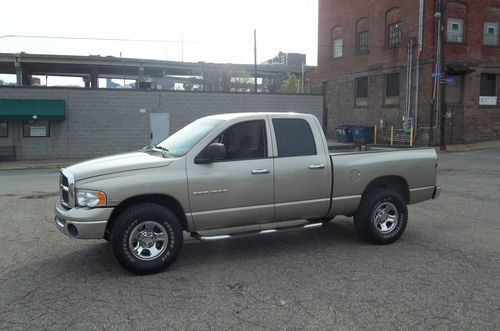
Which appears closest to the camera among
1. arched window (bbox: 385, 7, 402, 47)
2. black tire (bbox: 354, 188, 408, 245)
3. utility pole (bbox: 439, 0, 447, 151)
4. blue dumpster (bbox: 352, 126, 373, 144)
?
black tire (bbox: 354, 188, 408, 245)

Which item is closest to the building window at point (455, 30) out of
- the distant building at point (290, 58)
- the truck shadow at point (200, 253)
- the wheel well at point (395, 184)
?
the wheel well at point (395, 184)

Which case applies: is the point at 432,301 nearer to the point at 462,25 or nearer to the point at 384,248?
the point at 384,248

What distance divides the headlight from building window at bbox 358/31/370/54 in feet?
107

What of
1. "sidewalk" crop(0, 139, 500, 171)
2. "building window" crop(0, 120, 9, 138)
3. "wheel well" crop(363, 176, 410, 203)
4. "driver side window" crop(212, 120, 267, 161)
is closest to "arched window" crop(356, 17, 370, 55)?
"sidewalk" crop(0, 139, 500, 171)

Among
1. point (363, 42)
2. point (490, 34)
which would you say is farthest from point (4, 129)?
point (490, 34)

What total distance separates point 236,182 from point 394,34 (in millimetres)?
29541

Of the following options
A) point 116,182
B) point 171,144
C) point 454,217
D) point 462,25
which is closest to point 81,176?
point 116,182

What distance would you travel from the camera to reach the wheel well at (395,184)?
701cm

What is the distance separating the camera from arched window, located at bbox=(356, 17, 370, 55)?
3531cm

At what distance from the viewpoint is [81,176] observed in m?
5.31

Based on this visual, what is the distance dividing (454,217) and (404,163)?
2229mm

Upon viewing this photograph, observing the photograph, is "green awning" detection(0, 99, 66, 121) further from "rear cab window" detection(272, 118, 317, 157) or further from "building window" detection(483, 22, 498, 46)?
"building window" detection(483, 22, 498, 46)

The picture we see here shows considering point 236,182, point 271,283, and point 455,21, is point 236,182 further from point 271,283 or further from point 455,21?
point 455,21

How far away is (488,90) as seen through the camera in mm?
30422
